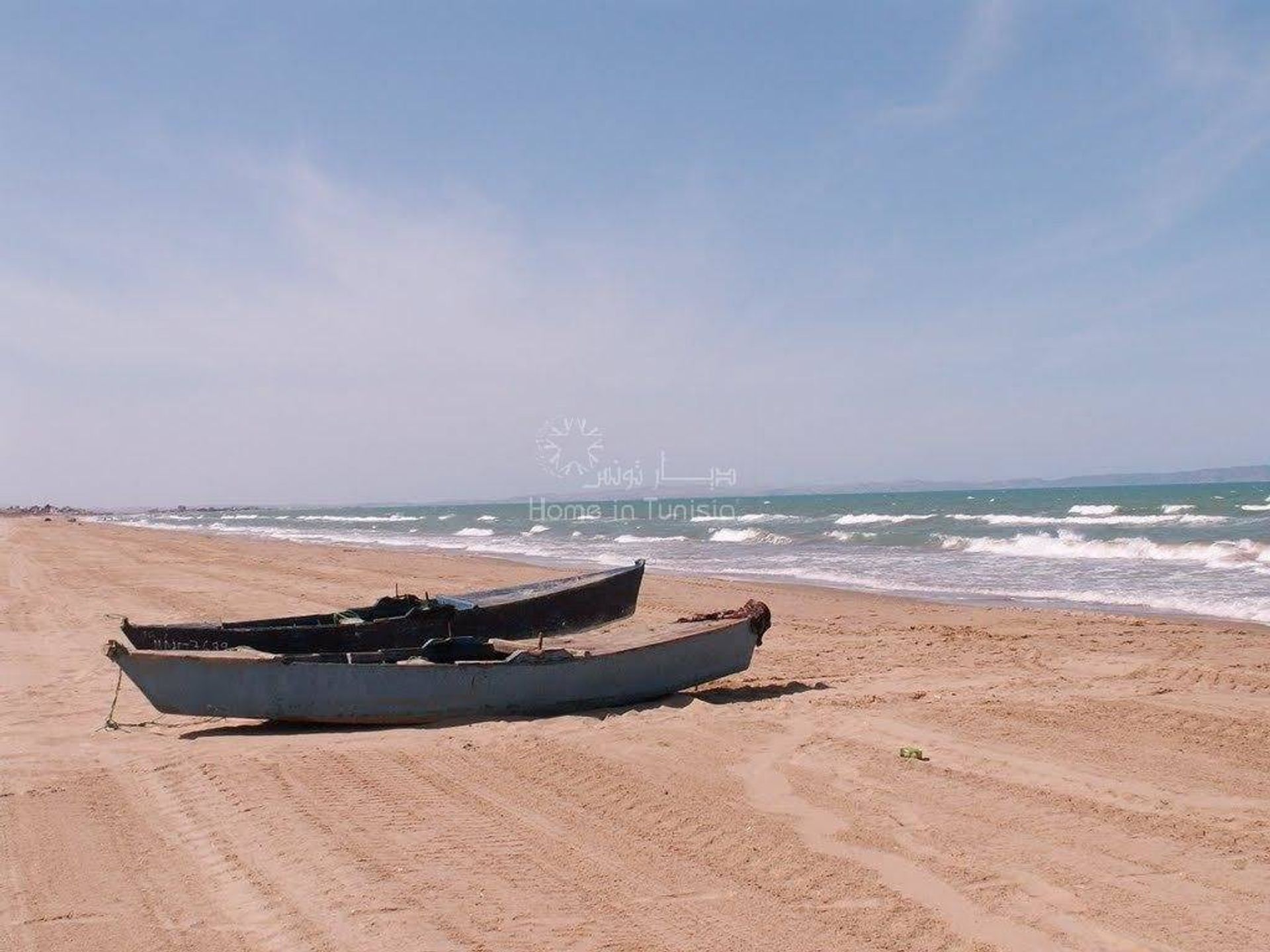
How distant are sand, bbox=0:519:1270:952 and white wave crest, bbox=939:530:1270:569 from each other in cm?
1258

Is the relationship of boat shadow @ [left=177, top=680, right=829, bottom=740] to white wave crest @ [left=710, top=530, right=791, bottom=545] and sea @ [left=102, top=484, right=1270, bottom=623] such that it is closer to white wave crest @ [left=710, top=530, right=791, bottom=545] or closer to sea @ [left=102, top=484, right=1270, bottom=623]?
sea @ [left=102, top=484, right=1270, bottom=623]

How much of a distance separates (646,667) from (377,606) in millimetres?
3219

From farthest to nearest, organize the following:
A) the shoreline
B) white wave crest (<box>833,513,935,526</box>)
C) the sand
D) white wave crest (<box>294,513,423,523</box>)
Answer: white wave crest (<box>294,513,423,523</box>)
white wave crest (<box>833,513,935,526</box>)
the shoreline
the sand

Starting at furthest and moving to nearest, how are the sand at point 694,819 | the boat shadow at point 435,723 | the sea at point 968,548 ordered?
the sea at point 968,548 → the boat shadow at point 435,723 → the sand at point 694,819

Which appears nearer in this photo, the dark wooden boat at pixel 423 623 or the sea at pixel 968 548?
the dark wooden boat at pixel 423 623

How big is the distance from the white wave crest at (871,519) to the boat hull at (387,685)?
39314 millimetres

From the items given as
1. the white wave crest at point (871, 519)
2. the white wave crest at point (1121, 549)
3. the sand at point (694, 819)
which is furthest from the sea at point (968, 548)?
the sand at point (694, 819)

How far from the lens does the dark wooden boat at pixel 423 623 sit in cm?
867

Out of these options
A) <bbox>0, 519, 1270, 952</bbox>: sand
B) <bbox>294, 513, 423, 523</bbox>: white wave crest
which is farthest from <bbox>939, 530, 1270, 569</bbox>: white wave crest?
<bbox>294, 513, 423, 523</bbox>: white wave crest

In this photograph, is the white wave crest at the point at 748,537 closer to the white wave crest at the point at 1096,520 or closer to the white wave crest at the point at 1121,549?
the white wave crest at the point at 1121,549


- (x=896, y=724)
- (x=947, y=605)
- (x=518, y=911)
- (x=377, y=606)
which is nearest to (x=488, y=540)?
(x=947, y=605)

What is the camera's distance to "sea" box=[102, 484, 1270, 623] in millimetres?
16641

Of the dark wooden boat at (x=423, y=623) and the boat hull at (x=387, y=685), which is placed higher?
the dark wooden boat at (x=423, y=623)

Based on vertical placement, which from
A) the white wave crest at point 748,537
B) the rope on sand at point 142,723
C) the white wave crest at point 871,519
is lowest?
the rope on sand at point 142,723
